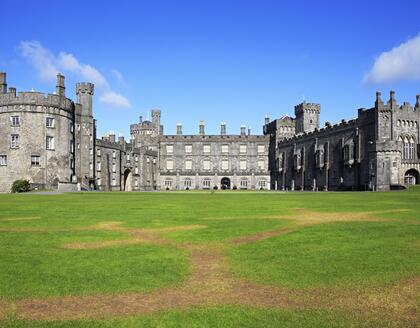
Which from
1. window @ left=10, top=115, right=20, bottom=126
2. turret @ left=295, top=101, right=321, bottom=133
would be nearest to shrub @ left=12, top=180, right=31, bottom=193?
window @ left=10, top=115, right=20, bottom=126

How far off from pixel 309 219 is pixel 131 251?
26.8 ft

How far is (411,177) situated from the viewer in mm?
60438

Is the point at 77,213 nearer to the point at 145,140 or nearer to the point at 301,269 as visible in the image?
the point at 301,269

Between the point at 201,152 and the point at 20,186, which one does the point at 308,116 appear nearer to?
the point at 201,152

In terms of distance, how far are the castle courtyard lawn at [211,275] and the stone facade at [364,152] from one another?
42871mm

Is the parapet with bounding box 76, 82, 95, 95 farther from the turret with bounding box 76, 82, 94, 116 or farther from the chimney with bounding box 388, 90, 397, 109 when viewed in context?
the chimney with bounding box 388, 90, 397, 109

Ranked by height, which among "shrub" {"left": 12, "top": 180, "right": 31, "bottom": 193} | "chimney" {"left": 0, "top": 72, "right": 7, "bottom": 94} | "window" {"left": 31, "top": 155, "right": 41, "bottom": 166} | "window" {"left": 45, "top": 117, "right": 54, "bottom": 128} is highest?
"chimney" {"left": 0, "top": 72, "right": 7, "bottom": 94}

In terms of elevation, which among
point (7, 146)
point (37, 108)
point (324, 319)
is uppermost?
point (37, 108)

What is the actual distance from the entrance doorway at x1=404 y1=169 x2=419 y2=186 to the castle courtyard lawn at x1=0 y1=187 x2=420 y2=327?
162 ft

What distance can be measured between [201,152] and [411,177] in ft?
147

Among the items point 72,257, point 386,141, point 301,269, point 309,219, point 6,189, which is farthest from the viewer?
point 386,141

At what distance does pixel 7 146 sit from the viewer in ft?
167

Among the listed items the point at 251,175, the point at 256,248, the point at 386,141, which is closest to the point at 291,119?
the point at 251,175

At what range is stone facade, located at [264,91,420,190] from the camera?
55.1 m
